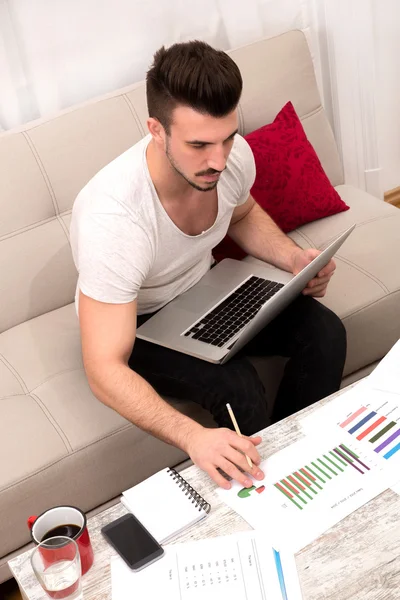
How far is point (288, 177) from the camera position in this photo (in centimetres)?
226

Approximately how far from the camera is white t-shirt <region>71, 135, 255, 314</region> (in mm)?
1635

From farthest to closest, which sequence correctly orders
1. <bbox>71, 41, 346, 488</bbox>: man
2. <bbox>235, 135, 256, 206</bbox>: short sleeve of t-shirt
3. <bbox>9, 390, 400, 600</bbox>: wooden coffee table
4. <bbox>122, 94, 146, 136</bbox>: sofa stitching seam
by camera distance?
<bbox>122, 94, 146, 136</bbox>: sofa stitching seam < <bbox>235, 135, 256, 206</bbox>: short sleeve of t-shirt < <bbox>71, 41, 346, 488</bbox>: man < <bbox>9, 390, 400, 600</bbox>: wooden coffee table

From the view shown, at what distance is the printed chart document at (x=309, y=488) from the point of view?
130cm

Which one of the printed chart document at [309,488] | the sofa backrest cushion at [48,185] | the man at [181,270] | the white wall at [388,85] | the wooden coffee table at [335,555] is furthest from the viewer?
the white wall at [388,85]

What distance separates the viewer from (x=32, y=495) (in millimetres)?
1679

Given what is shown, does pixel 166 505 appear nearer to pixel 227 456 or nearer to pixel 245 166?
pixel 227 456

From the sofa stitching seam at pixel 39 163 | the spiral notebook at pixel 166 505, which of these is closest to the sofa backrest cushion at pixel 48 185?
the sofa stitching seam at pixel 39 163

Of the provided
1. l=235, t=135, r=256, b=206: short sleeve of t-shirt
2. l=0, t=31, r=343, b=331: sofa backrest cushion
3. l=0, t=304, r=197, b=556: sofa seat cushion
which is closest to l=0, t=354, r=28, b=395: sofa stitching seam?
l=0, t=304, r=197, b=556: sofa seat cushion

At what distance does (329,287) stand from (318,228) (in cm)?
29

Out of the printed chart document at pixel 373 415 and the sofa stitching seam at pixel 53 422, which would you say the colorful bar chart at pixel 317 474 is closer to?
the printed chart document at pixel 373 415

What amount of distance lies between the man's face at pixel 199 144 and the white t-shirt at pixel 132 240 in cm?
10

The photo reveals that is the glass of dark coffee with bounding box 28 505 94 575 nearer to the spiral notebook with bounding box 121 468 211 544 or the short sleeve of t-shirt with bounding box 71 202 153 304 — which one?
the spiral notebook with bounding box 121 468 211 544

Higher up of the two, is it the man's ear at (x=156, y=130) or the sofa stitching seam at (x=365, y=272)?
the man's ear at (x=156, y=130)

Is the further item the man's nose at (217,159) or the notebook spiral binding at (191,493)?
the man's nose at (217,159)
